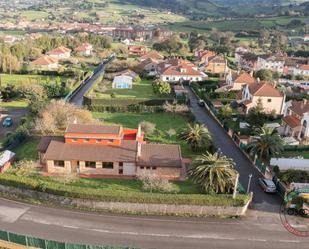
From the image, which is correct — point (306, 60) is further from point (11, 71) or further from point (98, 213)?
point (98, 213)

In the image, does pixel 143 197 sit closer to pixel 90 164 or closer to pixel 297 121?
pixel 90 164

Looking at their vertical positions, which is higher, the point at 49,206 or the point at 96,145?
the point at 96,145

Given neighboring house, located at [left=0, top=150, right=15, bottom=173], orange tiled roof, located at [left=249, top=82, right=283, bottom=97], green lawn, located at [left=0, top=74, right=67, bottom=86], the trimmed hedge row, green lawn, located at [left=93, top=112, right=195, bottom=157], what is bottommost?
green lawn, located at [left=0, top=74, right=67, bottom=86]

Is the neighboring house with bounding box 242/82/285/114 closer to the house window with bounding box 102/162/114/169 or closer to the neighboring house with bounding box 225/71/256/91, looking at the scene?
the neighboring house with bounding box 225/71/256/91

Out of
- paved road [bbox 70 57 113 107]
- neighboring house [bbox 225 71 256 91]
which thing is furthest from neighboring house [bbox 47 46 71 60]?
neighboring house [bbox 225 71 256 91]

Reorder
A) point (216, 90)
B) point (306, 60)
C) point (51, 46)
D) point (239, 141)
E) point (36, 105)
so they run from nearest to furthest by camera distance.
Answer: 1. point (239, 141)
2. point (36, 105)
3. point (216, 90)
4. point (306, 60)
5. point (51, 46)

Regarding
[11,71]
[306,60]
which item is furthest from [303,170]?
[306,60]


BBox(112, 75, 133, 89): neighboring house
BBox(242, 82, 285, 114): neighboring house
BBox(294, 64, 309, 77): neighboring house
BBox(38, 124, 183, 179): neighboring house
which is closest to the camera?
BBox(38, 124, 183, 179): neighboring house
